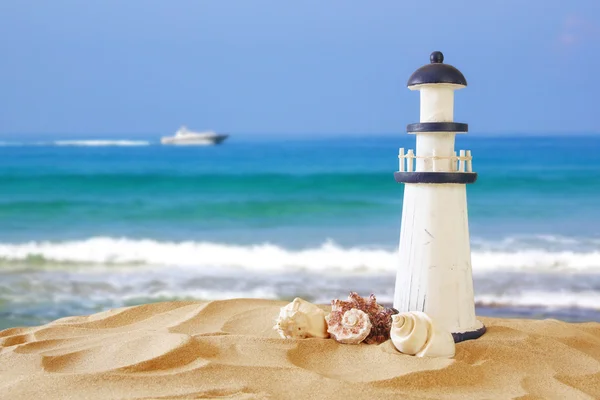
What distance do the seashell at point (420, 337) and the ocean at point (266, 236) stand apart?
3109mm

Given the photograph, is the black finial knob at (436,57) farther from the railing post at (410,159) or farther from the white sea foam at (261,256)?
the white sea foam at (261,256)

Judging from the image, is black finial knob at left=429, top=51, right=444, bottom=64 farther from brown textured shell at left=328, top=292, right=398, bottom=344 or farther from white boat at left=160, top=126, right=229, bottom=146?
white boat at left=160, top=126, right=229, bottom=146

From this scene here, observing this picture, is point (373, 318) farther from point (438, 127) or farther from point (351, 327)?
point (438, 127)

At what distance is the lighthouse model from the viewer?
14.3 feet

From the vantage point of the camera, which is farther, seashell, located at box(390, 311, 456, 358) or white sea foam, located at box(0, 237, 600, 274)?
white sea foam, located at box(0, 237, 600, 274)

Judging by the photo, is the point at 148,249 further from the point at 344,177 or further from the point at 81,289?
the point at 344,177

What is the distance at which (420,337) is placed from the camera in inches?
160

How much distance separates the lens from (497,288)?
8.20 meters

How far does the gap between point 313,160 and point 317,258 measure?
25.0m

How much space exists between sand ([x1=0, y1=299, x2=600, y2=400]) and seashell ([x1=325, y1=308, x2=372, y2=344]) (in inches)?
2.2

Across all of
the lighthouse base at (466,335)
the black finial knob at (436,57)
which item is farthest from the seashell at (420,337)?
the black finial knob at (436,57)

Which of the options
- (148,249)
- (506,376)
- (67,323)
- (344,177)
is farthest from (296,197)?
(506,376)

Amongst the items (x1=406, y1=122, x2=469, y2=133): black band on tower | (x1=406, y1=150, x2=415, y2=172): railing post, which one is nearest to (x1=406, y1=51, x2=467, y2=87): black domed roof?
(x1=406, y1=122, x2=469, y2=133): black band on tower

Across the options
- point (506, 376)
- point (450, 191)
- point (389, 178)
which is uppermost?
point (389, 178)
